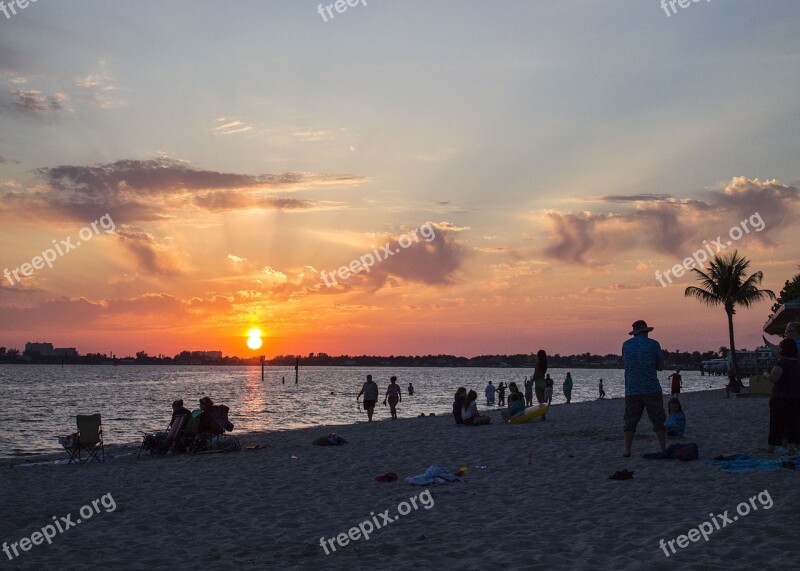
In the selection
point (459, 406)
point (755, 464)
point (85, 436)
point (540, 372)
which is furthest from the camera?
point (459, 406)

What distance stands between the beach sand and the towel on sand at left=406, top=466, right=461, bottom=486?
0.18 meters

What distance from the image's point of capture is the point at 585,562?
6.18 metres

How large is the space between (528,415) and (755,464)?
37.8 feet

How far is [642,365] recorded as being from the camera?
11602 millimetres

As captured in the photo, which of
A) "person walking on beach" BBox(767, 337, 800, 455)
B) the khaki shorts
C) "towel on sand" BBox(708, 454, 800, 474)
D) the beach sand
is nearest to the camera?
the beach sand

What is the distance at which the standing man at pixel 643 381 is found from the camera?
37.7ft

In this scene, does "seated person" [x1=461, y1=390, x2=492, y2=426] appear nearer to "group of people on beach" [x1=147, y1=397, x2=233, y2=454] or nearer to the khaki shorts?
"group of people on beach" [x1=147, y1=397, x2=233, y2=454]

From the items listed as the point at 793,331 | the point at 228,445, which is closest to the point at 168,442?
the point at 228,445

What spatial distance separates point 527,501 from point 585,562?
2.90 m

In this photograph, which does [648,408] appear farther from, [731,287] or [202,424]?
[731,287]

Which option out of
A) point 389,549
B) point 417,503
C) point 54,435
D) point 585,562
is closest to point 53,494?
point 417,503

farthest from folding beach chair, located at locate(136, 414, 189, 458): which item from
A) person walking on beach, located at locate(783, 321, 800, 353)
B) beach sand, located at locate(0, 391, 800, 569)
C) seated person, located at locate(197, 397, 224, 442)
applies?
person walking on beach, located at locate(783, 321, 800, 353)

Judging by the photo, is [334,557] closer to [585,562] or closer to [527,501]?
[585,562]

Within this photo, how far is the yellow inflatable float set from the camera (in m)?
21.3
